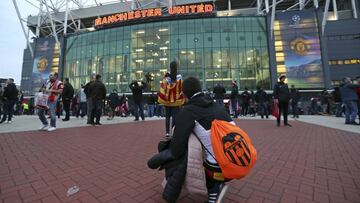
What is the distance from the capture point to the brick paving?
216 cm

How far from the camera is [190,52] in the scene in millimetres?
33812

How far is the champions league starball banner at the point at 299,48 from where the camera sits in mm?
32656

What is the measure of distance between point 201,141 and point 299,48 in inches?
1538

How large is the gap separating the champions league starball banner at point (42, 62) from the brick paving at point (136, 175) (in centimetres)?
5037

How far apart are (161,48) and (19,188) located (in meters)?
34.8

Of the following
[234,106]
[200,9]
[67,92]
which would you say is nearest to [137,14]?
[200,9]

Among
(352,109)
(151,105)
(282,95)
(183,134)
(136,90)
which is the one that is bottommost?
(183,134)

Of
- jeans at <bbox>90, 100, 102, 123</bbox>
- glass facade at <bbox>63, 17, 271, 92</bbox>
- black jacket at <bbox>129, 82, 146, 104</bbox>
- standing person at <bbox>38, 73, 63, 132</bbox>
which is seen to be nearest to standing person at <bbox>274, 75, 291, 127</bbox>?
black jacket at <bbox>129, 82, 146, 104</bbox>

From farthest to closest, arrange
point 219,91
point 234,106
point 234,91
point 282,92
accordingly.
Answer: point 234,106, point 234,91, point 219,91, point 282,92

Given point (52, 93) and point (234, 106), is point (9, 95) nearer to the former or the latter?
point (52, 93)

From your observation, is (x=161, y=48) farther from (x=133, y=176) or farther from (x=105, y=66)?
(x=133, y=176)

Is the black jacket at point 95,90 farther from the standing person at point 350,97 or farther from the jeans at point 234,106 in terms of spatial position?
the standing person at point 350,97

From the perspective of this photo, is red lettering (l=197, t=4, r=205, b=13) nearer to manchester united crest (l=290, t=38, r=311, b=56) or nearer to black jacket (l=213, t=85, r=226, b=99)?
manchester united crest (l=290, t=38, r=311, b=56)

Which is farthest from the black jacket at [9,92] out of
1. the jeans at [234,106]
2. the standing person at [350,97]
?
the standing person at [350,97]
